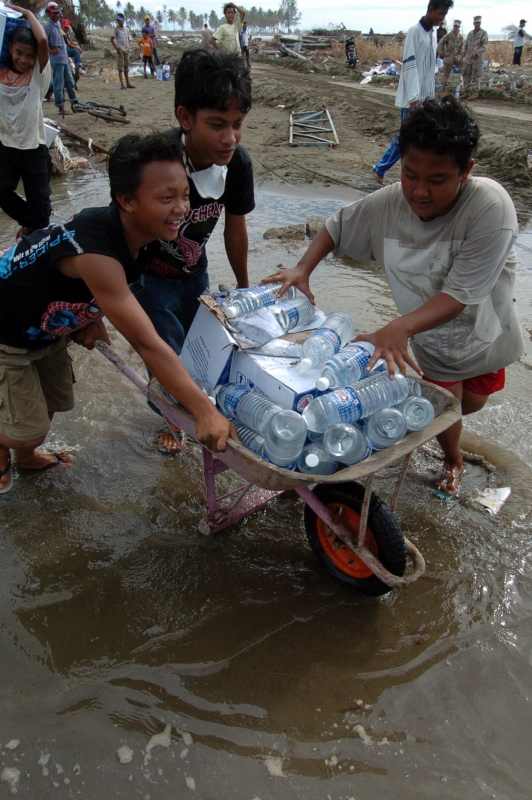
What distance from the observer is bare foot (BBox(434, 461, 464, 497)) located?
2.95 meters

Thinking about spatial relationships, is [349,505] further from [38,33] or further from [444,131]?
[38,33]

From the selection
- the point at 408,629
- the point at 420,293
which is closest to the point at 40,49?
the point at 420,293

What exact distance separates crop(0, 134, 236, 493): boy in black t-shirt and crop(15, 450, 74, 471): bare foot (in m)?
0.43

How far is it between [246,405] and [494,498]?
5.48ft

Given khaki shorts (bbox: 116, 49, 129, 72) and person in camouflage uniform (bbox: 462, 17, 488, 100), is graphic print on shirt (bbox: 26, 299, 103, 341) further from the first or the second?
khaki shorts (bbox: 116, 49, 129, 72)

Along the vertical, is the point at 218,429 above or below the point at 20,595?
above

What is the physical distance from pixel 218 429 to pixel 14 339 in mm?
1258

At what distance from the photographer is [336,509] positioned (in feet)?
7.30

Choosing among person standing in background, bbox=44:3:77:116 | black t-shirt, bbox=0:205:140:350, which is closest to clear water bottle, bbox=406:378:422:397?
black t-shirt, bbox=0:205:140:350

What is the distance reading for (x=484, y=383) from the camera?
2738 millimetres

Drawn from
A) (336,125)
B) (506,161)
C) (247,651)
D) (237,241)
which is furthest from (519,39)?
(247,651)

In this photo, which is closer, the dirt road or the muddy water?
the muddy water

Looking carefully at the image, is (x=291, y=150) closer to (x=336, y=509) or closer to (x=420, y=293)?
(x=420, y=293)

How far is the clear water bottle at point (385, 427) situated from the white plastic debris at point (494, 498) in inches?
47.5
